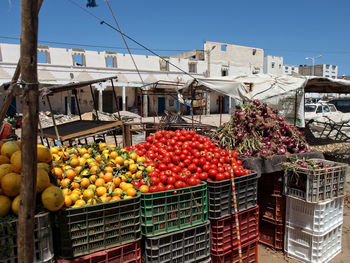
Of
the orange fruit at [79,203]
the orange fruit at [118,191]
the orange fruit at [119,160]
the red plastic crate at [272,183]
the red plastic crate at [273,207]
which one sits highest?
the orange fruit at [119,160]

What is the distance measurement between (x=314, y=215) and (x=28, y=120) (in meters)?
3.69

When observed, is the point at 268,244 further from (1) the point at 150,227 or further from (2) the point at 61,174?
(2) the point at 61,174

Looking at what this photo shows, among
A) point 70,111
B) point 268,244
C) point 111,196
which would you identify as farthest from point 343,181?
point 70,111

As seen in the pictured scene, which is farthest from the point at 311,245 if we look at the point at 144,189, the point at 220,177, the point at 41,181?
the point at 41,181

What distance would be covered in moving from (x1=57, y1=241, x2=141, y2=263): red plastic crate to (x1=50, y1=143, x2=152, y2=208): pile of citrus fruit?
1.50ft

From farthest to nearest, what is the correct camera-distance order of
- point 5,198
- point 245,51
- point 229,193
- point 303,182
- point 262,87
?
point 245,51 → point 262,87 → point 303,182 → point 229,193 → point 5,198

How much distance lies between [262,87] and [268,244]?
4063 mm

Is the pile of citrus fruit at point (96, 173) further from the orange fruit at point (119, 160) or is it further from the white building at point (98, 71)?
the white building at point (98, 71)

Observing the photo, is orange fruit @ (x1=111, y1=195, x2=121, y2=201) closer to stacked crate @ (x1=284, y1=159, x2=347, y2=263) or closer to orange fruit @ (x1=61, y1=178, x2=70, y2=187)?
orange fruit @ (x1=61, y1=178, x2=70, y2=187)

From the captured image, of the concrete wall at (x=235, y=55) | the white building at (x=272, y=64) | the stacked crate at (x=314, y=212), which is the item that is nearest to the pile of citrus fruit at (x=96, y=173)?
the stacked crate at (x=314, y=212)

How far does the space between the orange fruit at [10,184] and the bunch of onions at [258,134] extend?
3.20m

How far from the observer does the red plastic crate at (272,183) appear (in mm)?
4137

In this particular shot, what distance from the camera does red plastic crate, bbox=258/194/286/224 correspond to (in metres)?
4.12

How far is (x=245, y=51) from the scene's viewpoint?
3984cm
